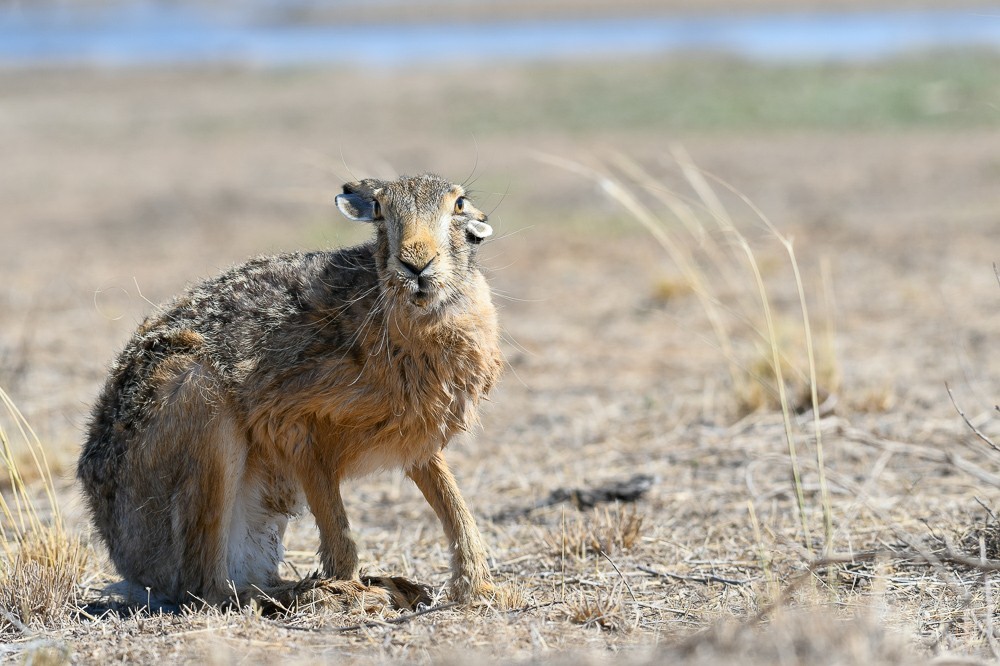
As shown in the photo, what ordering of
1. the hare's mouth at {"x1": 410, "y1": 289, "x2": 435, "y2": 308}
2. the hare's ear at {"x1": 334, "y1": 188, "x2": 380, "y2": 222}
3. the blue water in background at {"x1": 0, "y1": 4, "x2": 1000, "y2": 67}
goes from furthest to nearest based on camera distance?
the blue water in background at {"x1": 0, "y1": 4, "x2": 1000, "y2": 67} → the hare's ear at {"x1": 334, "y1": 188, "x2": 380, "y2": 222} → the hare's mouth at {"x1": 410, "y1": 289, "x2": 435, "y2": 308}

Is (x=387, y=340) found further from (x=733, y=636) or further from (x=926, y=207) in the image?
(x=926, y=207)

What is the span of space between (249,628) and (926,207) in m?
12.7

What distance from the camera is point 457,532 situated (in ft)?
15.5

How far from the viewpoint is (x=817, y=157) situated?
18.7 metres

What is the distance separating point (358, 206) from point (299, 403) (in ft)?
2.75

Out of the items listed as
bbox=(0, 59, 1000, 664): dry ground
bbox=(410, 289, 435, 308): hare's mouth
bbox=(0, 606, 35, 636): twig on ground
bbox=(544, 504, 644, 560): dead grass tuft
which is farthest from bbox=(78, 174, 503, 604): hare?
bbox=(544, 504, 644, 560): dead grass tuft

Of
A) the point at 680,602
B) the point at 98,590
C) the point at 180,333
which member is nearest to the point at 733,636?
the point at 680,602

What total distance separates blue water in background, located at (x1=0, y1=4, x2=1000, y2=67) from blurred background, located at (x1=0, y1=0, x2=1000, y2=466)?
1.20 feet

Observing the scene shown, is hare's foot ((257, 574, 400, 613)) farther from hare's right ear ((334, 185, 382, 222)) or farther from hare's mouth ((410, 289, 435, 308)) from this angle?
hare's right ear ((334, 185, 382, 222))

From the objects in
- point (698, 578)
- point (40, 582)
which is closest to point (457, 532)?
point (698, 578)

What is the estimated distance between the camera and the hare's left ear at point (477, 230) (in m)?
4.46

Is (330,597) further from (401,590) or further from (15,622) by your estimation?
(15,622)

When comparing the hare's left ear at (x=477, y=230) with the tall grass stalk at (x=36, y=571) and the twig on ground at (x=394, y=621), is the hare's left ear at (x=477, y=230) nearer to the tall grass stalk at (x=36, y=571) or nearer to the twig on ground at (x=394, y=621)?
the twig on ground at (x=394, y=621)

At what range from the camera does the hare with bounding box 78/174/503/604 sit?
14.5 ft
